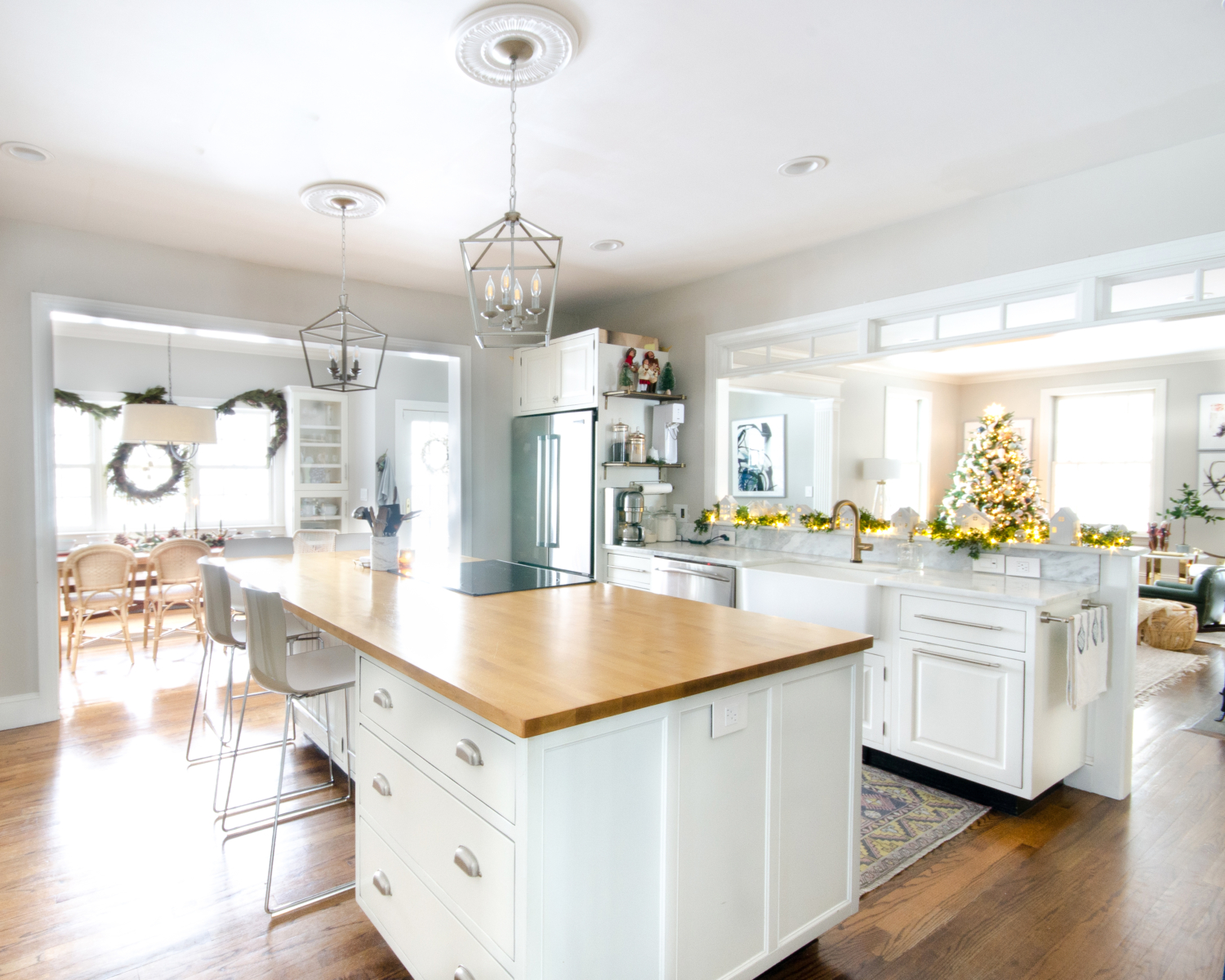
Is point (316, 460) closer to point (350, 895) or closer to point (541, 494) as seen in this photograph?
point (541, 494)

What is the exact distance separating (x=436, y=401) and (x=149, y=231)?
4284mm

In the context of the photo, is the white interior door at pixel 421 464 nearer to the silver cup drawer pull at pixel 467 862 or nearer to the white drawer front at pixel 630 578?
the white drawer front at pixel 630 578

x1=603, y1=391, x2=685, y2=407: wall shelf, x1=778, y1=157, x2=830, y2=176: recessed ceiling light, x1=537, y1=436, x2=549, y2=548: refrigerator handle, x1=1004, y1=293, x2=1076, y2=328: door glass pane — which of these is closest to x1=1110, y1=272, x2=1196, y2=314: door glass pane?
x1=1004, y1=293, x2=1076, y2=328: door glass pane

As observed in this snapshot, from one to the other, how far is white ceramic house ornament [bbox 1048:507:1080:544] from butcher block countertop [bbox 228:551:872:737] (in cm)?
173

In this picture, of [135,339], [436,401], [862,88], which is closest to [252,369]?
[135,339]

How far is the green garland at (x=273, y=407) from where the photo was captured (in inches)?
292

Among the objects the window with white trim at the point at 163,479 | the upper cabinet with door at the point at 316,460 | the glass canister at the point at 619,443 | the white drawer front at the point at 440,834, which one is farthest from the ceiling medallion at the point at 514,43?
the window with white trim at the point at 163,479

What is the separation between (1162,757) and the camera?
10.9 feet

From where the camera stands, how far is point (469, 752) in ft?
4.75

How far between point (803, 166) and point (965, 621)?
2.05 meters

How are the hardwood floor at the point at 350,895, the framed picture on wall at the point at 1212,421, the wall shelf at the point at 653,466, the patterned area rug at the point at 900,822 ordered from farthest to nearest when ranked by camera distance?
1. the framed picture on wall at the point at 1212,421
2. the wall shelf at the point at 653,466
3. the patterned area rug at the point at 900,822
4. the hardwood floor at the point at 350,895

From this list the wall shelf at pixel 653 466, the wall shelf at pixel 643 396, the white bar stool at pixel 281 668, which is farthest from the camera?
the wall shelf at pixel 653 466

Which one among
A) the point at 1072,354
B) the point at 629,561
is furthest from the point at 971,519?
the point at 1072,354

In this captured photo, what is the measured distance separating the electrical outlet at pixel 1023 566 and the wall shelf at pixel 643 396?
224 cm
